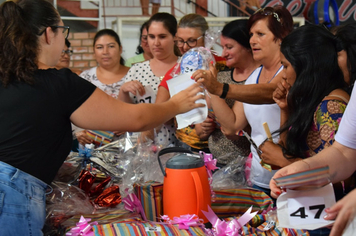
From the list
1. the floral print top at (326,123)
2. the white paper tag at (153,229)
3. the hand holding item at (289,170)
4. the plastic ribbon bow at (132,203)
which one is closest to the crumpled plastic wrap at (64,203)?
the plastic ribbon bow at (132,203)

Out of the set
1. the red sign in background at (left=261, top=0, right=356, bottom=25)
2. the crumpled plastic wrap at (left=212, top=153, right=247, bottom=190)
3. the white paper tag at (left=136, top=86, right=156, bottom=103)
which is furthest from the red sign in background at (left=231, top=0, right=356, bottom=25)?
the crumpled plastic wrap at (left=212, top=153, right=247, bottom=190)

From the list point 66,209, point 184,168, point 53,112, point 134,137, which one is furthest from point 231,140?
point 53,112

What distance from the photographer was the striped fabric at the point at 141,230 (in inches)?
51.7

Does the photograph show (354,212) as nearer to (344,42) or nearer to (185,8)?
(344,42)

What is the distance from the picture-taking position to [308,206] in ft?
3.19

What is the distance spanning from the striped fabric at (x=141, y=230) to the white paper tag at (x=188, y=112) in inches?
20.0

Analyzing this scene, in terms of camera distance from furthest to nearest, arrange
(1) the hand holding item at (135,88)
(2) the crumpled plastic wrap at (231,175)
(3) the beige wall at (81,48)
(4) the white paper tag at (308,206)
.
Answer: (3) the beige wall at (81,48) → (1) the hand holding item at (135,88) → (2) the crumpled plastic wrap at (231,175) → (4) the white paper tag at (308,206)

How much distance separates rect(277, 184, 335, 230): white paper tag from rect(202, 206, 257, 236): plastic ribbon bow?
0.40 m

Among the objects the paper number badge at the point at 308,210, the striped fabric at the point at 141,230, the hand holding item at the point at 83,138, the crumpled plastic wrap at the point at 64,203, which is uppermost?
the paper number badge at the point at 308,210

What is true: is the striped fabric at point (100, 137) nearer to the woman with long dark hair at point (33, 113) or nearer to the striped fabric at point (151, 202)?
the striped fabric at point (151, 202)

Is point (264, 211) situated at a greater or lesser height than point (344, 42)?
lesser

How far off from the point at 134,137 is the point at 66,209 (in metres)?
0.64

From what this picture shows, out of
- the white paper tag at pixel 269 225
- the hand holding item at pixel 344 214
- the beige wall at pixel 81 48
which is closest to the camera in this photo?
the hand holding item at pixel 344 214

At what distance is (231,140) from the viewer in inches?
86.6
